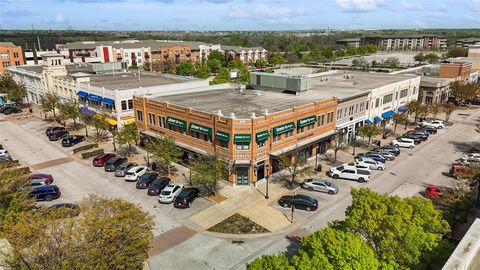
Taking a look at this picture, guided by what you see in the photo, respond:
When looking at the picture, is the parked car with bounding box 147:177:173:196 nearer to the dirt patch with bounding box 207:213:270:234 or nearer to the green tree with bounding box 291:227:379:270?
the dirt patch with bounding box 207:213:270:234

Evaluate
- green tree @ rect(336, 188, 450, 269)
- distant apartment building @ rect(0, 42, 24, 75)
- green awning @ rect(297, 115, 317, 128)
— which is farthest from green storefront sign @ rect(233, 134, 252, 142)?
distant apartment building @ rect(0, 42, 24, 75)

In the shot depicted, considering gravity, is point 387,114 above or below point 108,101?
below

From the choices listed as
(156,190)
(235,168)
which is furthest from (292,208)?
(156,190)

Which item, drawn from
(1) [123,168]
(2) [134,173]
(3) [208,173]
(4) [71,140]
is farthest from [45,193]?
(4) [71,140]

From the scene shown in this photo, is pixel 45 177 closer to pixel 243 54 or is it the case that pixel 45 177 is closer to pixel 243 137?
pixel 243 137

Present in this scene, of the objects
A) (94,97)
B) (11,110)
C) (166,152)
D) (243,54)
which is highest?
(243,54)

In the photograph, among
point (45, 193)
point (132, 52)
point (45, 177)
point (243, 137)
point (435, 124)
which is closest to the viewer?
point (45, 193)

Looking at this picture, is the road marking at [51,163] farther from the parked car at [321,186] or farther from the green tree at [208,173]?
the parked car at [321,186]
